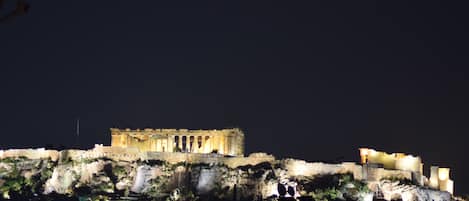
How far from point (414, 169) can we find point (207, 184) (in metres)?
19.2

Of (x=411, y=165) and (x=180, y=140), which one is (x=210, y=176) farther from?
(x=411, y=165)

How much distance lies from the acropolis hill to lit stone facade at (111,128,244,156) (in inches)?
254

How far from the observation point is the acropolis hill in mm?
61500

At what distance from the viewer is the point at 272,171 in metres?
62.9

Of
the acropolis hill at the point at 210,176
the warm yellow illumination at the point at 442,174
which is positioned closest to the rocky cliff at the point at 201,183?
the acropolis hill at the point at 210,176

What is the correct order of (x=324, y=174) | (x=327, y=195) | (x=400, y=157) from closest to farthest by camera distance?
(x=327, y=195) < (x=324, y=174) < (x=400, y=157)

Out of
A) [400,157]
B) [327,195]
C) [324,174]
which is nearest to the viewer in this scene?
[327,195]

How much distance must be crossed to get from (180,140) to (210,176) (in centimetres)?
1318

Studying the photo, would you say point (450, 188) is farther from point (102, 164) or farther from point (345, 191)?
point (102, 164)

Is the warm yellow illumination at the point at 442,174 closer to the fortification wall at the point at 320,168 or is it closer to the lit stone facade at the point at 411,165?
the lit stone facade at the point at 411,165

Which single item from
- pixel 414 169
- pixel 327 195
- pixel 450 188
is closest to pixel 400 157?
pixel 414 169

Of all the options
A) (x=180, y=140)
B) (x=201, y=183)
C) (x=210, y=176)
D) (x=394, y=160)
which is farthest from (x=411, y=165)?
(x=180, y=140)

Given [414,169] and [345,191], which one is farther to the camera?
[414,169]

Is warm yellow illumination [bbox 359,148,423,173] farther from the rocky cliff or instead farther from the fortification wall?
the fortification wall
